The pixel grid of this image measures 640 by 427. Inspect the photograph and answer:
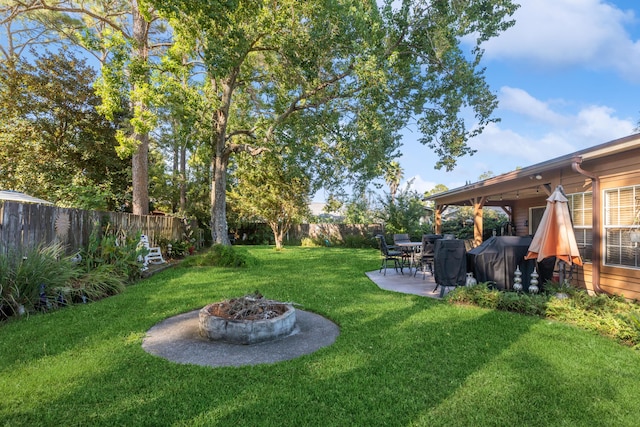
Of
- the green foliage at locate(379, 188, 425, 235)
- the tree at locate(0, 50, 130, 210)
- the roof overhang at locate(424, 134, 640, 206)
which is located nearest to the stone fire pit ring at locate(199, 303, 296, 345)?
the roof overhang at locate(424, 134, 640, 206)

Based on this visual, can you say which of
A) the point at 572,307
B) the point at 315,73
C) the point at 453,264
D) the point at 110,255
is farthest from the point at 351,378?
the point at 315,73

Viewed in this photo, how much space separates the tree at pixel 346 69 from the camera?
29.0 feet

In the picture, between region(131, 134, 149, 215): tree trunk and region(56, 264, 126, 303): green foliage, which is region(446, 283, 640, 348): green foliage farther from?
region(131, 134, 149, 215): tree trunk

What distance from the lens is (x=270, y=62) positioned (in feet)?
37.4

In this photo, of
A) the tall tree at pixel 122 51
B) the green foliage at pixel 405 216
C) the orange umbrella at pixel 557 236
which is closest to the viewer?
the orange umbrella at pixel 557 236

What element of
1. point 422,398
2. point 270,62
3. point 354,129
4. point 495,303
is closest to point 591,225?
point 495,303

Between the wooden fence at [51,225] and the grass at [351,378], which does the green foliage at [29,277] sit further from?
the grass at [351,378]

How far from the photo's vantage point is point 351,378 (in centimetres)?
291

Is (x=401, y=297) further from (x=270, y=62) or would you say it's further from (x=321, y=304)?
(x=270, y=62)

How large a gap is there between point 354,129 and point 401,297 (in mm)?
7057

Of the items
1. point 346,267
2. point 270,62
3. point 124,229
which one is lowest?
point 346,267

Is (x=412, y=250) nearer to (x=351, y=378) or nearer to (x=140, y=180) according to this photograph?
(x=351, y=378)

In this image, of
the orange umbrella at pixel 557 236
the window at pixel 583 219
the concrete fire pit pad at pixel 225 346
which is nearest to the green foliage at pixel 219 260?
the concrete fire pit pad at pixel 225 346

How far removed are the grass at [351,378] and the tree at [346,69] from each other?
6640 millimetres
